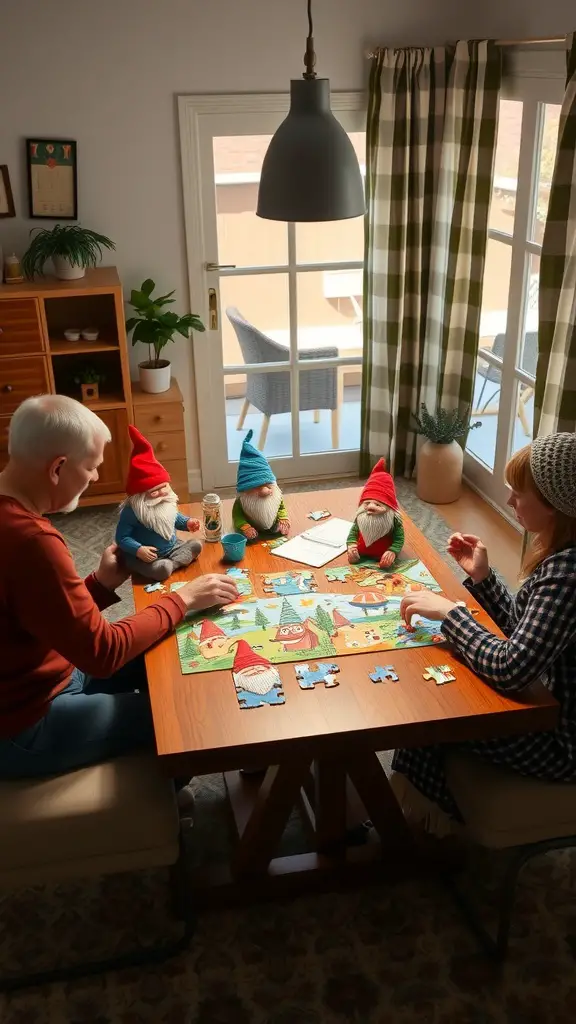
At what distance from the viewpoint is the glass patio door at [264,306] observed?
4.28 metres

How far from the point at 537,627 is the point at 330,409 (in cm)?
310

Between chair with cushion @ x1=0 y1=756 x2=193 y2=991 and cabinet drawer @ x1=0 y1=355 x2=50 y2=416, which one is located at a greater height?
cabinet drawer @ x1=0 y1=355 x2=50 y2=416

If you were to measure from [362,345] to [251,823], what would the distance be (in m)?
2.96

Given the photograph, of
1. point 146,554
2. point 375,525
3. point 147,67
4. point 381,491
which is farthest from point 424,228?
point 146,554

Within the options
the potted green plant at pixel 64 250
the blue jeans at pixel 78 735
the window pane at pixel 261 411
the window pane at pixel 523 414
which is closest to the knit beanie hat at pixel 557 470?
the blue jeans at pixel 78 735

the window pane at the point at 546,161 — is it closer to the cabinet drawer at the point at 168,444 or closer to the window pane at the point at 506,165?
the window pane at the point at 506,165

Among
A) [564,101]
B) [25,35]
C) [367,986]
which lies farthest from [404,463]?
[367,986]

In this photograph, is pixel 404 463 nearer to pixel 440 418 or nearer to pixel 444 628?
pixel 440 418

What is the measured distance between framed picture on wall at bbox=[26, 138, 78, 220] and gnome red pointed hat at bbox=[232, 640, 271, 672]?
9.08ft

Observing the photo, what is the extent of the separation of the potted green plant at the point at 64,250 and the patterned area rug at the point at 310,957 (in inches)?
103

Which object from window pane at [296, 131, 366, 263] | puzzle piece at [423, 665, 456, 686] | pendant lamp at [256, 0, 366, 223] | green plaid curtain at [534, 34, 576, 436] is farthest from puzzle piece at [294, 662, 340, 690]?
window pane at [296, 131, 366, 263]

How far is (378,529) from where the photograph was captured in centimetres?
257

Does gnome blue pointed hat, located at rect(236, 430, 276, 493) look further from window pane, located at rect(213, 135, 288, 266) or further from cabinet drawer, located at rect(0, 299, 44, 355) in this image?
window pane, located at rect(213, 135, 288, 266)

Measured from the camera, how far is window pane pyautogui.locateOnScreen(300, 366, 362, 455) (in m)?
4.87
